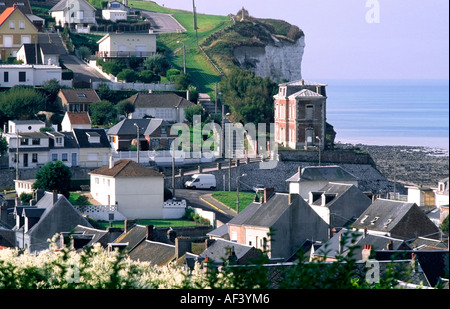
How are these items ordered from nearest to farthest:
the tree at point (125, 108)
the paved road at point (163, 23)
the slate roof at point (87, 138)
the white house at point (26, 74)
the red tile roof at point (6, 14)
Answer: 1. the slate roof at point (87, 138)
2. the tree at point (125, 108)
3. the white house at point (26, 74)
4. the red tile roof at point (6, 14)
5. the paved road at point (163, 23)

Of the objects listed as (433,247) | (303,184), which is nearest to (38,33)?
(303,184)

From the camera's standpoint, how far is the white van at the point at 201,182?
49.7m

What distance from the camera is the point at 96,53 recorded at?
67.4m

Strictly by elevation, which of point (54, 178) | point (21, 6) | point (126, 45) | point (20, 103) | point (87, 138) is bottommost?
point (54, 178)

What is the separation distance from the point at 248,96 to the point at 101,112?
9.01 m

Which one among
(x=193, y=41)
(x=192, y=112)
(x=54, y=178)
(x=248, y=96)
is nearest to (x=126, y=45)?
(x=193, y=41)

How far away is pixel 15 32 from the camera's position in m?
66.0

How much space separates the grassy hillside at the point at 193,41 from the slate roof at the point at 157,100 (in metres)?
5.60

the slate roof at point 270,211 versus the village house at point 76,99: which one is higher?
the village house at point 76,99

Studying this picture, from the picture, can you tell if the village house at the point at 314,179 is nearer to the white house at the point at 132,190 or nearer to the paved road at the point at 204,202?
the paved road at the point at 204,202

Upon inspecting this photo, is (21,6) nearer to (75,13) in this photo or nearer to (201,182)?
(75,13)

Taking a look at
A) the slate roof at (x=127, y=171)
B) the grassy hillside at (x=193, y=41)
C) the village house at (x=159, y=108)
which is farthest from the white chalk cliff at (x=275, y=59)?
the slate roof at (x=127, y=171)
